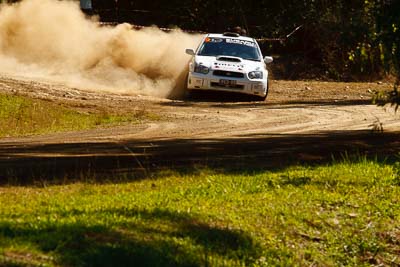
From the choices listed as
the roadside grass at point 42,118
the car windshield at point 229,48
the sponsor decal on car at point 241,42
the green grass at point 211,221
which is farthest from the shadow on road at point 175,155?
the sponsor decal on car at point 241,42

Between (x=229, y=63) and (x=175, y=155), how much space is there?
438 inches

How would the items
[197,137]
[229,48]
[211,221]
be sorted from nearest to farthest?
[211,221] → [197,137] → [229,48]

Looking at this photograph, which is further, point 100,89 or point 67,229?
point 100,89

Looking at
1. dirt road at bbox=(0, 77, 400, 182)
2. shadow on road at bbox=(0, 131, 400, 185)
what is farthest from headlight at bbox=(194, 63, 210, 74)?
shadow on road at bbox=(0, 131, 400, 185)

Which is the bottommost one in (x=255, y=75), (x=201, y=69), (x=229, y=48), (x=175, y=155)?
(x=175, y=155)

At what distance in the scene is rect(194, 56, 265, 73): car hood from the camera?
24.3m

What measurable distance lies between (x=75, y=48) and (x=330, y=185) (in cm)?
2010

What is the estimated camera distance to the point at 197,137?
16.4 m

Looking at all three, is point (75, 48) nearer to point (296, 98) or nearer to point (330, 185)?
point (296, 98)

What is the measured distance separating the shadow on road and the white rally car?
7.38 meters

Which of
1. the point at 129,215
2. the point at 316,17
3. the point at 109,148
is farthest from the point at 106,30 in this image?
the point at 129,215

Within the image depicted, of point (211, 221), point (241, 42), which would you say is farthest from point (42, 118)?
point (211, 221)

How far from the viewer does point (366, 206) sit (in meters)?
10.9

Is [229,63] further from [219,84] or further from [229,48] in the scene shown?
[229,48]
